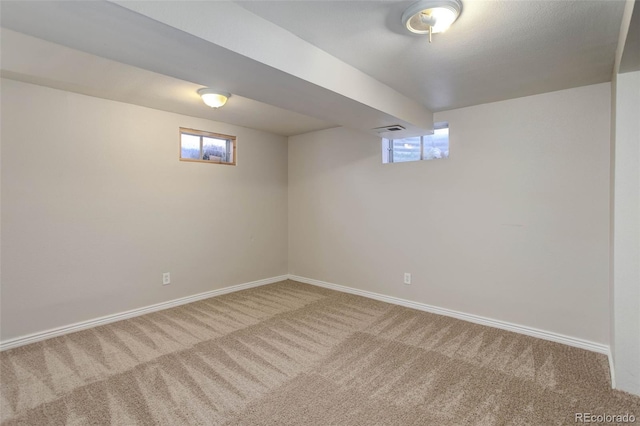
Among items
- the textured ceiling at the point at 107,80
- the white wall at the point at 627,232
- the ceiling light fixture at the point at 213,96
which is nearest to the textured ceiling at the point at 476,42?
the white wall at the point at 627,232

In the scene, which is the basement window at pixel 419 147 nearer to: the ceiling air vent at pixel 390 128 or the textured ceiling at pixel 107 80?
the ceiling air vent at pixel 390 128

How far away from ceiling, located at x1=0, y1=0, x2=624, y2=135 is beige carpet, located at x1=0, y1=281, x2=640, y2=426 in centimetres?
207

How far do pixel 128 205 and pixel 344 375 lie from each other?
9.42 ft

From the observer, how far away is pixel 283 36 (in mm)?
1941

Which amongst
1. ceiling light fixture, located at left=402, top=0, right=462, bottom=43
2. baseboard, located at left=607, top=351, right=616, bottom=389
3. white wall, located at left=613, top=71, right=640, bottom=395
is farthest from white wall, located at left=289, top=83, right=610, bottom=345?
ceiling light fixture, located at left=402, top=0, right=462, bottom=43

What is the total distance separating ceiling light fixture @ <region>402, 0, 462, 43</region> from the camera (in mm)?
1650

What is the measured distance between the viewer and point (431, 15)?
5.66 ft

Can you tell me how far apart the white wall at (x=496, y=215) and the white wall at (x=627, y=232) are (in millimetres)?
721

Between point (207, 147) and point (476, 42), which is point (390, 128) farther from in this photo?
point (207, 147)

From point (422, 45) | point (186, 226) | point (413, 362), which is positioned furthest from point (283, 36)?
point (186, 226)

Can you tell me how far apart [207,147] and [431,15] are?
10.9 feet

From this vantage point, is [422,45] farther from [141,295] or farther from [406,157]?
[141,295]

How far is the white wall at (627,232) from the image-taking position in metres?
2.11

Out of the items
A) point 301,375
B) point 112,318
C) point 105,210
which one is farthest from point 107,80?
point 301,375
